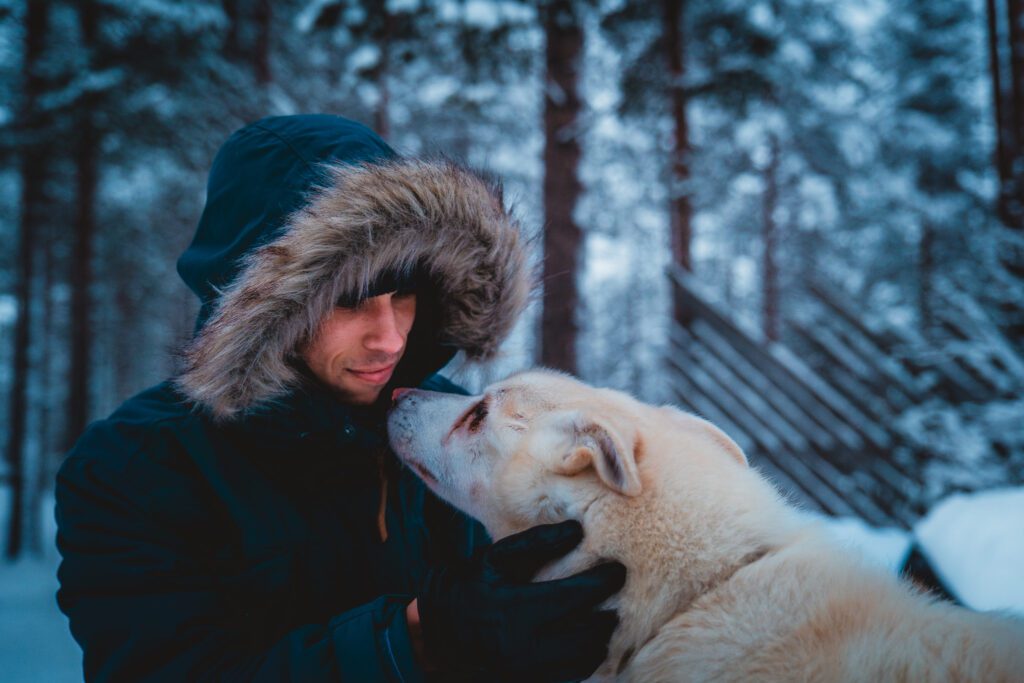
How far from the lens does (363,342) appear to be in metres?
2.28

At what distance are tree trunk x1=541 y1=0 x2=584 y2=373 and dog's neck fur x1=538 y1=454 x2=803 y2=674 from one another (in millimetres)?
4171

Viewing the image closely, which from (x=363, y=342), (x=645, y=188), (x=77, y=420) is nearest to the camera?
(x=363, y=342)

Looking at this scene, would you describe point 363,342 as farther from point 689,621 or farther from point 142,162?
point 142,162

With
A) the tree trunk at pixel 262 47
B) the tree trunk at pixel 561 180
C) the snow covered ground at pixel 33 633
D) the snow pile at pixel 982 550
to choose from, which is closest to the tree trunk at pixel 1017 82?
the tree trunk at pixel 561 180

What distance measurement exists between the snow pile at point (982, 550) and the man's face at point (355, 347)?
2444 millimetres

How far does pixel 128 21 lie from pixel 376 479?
35.4ft

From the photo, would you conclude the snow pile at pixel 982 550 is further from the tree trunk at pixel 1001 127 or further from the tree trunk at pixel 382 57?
the tree trunk at pixel 382 57

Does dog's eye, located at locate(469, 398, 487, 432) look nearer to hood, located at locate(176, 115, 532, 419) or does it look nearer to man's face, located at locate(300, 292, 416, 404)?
man's face, located at locate(300, 292, 416, 404)

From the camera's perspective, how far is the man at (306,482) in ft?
5.47

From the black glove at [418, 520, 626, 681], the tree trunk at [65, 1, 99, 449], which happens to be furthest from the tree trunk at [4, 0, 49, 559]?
the black glove at [418, 520, 626, 681]

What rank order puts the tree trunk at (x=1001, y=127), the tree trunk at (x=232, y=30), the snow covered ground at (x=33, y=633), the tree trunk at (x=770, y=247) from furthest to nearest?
the tree trunk at (x=770, y=247) → the tree trunk at (x=232, y=30) → the tree trunk at (x=1001, y=127) → the snow covered ground at (x=33, y=633)

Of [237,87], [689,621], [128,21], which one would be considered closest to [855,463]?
[689,621]

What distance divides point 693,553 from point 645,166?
15830mm

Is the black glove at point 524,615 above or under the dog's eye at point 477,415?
under
